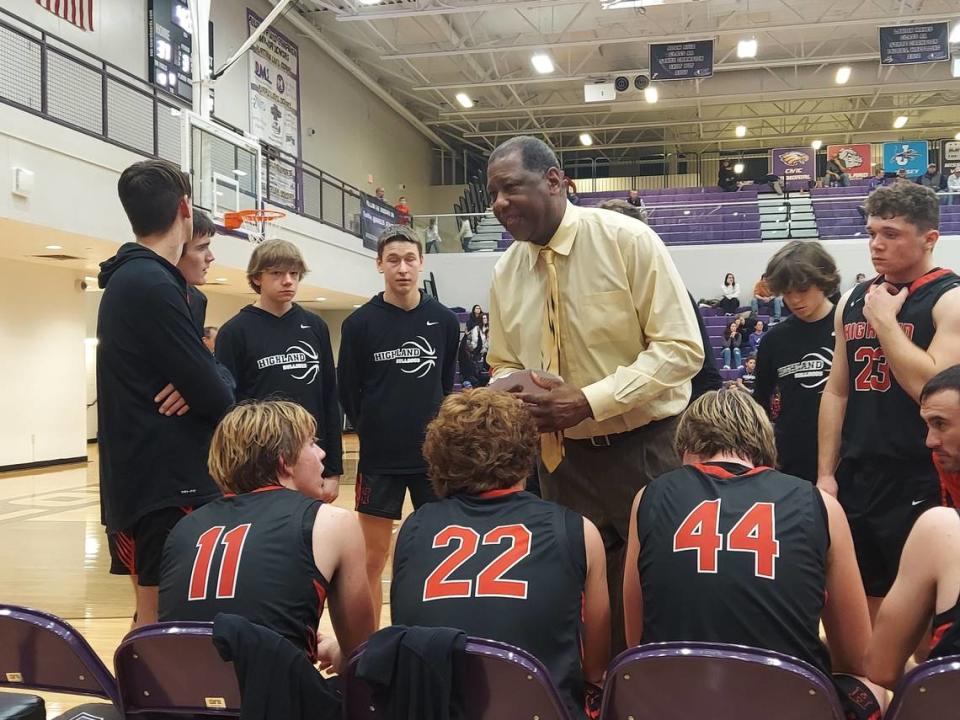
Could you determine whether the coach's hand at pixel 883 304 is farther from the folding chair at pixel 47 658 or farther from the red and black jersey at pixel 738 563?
the folding chair at pixel 47 658

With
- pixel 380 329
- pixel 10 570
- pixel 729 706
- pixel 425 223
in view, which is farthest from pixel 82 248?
pixel 729 706

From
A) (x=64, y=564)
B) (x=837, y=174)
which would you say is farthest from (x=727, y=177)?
(x=64, y=564)

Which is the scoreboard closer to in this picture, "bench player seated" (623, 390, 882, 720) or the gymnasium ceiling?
the gymnasium ceiling

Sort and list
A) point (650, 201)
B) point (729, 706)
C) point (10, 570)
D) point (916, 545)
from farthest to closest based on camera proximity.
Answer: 1. point (650, 201)
2. point (10, 570)
3. point (916, 545)
4. point (729, 706)

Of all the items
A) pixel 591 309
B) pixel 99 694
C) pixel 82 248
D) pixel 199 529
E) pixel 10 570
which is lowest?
pixel 10 570

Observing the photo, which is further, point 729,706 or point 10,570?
point 10,570

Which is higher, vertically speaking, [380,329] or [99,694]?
[380,329]

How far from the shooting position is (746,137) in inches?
1024

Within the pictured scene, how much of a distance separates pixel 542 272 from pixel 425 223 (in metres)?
16.8

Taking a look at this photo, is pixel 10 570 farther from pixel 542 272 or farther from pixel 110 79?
pixel 110 79

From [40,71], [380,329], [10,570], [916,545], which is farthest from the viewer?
[40,71]

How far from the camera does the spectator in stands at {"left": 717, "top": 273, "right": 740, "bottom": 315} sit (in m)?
16.1

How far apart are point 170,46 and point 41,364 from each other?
5234 millimetres

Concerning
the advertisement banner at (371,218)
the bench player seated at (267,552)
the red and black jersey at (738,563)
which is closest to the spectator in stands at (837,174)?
the advertisement banner at (371,218)
